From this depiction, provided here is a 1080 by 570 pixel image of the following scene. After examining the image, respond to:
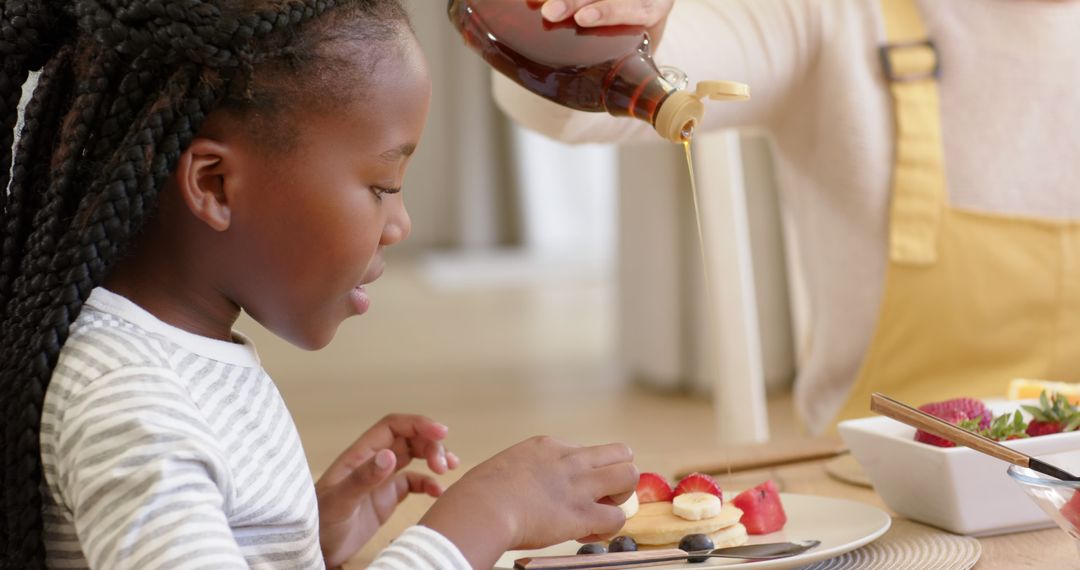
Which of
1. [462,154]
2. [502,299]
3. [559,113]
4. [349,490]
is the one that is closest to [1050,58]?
[559,113]

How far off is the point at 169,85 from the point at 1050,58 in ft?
3.89

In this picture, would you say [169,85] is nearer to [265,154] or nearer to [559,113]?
[265,154]

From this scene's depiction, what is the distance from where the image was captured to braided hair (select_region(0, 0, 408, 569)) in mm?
765

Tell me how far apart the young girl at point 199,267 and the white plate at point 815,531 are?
100 mm

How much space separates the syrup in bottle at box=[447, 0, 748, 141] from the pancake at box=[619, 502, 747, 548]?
28 cm

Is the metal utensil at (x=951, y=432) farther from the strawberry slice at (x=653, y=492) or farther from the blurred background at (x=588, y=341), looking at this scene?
the blurred background at (x=588, y=341)

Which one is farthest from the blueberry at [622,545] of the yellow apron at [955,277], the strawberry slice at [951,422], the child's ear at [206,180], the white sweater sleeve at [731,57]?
the yellow apron at [955,277]

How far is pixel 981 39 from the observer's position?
1576mm

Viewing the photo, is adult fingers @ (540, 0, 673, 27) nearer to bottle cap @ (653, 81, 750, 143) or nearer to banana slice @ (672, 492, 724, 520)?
bottle cap @ (653, 81, 750, 143)

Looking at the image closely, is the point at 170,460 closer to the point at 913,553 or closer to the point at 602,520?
the point at 602,520

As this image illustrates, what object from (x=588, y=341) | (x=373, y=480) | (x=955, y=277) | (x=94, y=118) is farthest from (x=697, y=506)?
(x=588, y=341)

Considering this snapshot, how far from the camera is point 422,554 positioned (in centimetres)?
77

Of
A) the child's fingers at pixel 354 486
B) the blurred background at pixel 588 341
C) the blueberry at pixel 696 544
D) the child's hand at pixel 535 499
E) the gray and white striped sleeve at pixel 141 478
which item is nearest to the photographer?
the gray and white striped sleeve at pixel 141 478

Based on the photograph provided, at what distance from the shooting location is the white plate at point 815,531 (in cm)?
88
